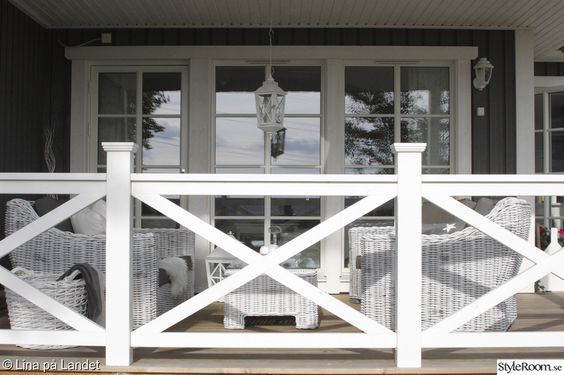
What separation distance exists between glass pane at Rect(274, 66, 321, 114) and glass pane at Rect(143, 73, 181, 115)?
99 cm

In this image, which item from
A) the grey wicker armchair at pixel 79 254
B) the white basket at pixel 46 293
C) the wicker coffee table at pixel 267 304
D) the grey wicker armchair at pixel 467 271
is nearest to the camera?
the white basket at pixel 46 293

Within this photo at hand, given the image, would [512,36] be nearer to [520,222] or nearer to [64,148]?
[520,222]

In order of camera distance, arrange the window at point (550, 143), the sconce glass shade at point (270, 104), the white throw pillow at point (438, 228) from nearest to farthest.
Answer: the white throw pillow at point (438, 228)
the sconce glass shade at point (270, 104)
the window at point (550, 143)

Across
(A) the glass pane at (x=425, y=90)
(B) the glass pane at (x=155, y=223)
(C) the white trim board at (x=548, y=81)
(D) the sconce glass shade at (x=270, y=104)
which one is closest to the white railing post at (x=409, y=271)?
(D) the sconce glass shade at (x=270, y=104)

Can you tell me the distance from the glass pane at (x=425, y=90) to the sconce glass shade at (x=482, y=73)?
0.28 meters

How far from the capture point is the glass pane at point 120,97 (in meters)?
5.27

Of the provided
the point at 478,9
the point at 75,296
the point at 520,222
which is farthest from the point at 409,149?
the point at 478,9

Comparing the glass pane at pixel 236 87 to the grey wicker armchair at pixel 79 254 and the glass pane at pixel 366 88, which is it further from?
the grey wicker armchair at pixel 79 254

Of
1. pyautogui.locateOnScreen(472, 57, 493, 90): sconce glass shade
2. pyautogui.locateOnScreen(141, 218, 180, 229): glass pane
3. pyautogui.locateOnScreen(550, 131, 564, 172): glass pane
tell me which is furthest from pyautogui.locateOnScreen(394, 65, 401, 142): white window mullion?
pyautogui.locateOnScreen(550, 131, 564, 172): glass pane

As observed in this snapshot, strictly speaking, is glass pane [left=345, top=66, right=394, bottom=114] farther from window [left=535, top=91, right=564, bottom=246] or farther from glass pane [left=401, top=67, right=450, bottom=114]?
window [left=535, top=91, right=564, bottom=246]

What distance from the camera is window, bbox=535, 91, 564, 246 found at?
641cm

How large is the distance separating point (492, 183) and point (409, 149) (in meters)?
0.46

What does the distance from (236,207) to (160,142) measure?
0.99 m

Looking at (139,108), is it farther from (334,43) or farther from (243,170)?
(334,43)
